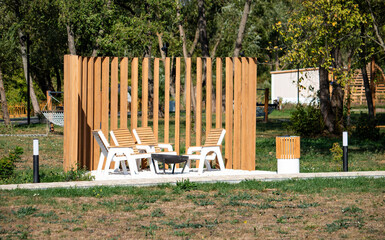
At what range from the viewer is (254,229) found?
298 inches

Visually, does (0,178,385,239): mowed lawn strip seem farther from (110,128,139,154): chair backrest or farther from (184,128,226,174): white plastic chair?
(110,128,139,154): chair backrest

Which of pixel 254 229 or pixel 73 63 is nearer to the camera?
pixel 254 229

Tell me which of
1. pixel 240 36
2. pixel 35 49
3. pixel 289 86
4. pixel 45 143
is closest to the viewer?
pixel 45 143

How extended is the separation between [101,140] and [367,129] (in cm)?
1248

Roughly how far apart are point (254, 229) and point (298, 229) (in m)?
0.55

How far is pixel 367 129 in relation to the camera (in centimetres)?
2173

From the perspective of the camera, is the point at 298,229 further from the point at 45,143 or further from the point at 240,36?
the point at 240,36

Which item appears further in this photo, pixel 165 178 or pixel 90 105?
pixel 90 105

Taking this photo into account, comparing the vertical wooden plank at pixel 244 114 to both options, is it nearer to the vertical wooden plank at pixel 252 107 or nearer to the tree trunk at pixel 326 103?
the vertical wooden plank at pixel 252 107

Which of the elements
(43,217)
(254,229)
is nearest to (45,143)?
(43,217)

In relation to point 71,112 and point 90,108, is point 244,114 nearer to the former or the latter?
point 90,108

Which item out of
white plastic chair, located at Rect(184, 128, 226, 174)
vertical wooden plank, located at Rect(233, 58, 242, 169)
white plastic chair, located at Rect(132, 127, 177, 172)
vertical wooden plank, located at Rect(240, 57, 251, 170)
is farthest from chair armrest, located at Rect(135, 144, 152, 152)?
vertical wooden plank, located at Rect(240, 57, 251, 170)

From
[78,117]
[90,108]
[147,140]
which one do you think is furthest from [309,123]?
[78,117]

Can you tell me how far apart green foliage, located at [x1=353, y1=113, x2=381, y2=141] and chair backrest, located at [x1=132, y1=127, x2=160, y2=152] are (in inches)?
437
